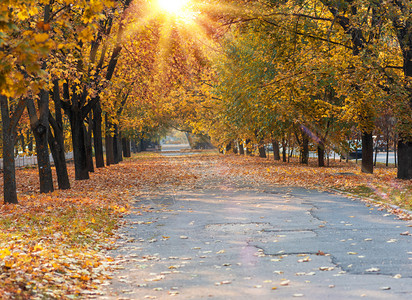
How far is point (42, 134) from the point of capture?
17453 millimetres

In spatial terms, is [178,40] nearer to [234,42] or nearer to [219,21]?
[219,21]

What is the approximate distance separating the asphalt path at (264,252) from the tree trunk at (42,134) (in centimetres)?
513

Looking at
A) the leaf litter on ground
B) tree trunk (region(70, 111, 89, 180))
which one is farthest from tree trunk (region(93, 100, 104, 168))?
the leaf litter on ground

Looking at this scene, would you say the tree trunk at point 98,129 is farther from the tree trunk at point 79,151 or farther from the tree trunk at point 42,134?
the tree trunk at point 42,134

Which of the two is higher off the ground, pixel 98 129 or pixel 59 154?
pixel 98 129

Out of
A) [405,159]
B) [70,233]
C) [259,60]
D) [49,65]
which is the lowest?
[70,233]

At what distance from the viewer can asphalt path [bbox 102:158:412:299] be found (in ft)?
20.3

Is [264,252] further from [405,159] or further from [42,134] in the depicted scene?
[405,159]

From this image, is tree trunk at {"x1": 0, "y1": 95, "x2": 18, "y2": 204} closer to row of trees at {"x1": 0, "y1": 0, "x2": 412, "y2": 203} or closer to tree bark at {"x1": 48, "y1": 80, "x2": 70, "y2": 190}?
row of trees at {"x1": 0, "y1": 0, "x2": 412, "y2": 203}

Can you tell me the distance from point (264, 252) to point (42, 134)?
11412mm

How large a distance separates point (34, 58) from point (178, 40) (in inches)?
679

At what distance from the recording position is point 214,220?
11844 mm

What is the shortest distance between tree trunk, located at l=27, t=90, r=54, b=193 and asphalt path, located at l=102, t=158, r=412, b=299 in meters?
5.13

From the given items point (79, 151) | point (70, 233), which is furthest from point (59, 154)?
point (70, 233)
